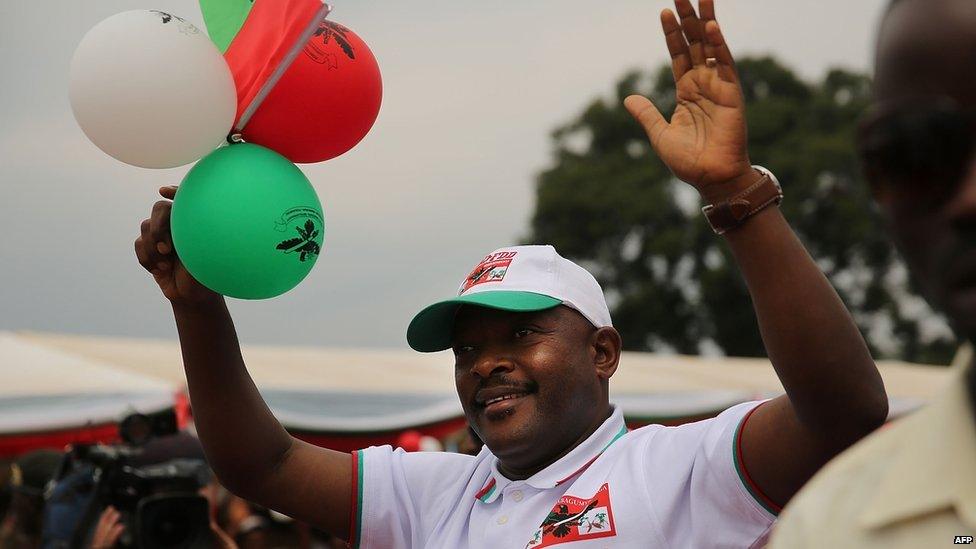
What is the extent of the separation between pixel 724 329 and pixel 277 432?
78.8 feet

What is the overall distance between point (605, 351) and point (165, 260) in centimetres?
108

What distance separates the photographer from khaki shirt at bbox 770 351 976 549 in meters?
1.02

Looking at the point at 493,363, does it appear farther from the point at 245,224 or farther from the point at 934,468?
the point at 934,468

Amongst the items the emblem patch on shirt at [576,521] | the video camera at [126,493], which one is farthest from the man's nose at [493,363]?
the video camera at [126,493]

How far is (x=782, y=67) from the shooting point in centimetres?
2905

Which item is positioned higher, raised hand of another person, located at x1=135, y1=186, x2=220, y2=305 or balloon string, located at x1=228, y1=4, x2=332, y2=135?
balloon string, located at x1=228, y1=4, x2=332, y2=135

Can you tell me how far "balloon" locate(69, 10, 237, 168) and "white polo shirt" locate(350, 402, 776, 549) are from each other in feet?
2.94

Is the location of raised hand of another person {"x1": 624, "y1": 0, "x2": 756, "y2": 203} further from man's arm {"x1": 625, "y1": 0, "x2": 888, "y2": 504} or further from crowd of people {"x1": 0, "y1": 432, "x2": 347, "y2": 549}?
crowd of people {"x1": 0, "y1": 432, "x2": 347, "y2": 549}

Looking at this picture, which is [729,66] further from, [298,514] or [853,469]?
[298,514]

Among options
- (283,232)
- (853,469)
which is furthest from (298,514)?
(853,469)

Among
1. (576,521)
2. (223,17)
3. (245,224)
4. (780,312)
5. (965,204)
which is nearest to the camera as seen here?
(965,204)

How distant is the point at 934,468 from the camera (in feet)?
3.43

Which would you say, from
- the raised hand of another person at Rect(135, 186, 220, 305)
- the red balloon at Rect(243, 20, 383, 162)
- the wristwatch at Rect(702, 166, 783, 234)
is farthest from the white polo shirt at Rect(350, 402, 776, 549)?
the red balloon at Rect(243, 20, 383, 162)

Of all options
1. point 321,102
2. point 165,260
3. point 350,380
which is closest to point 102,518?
point 165,260
